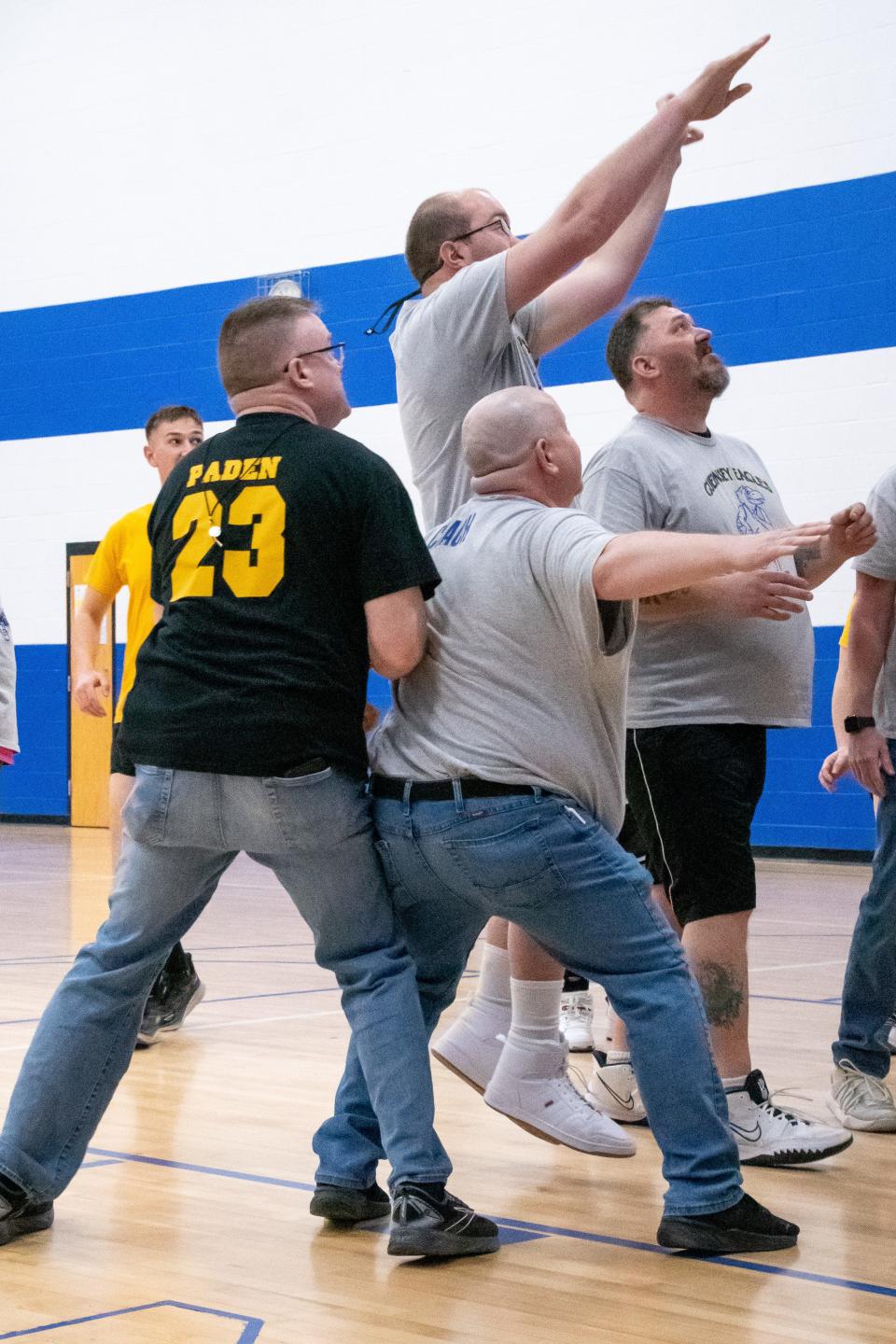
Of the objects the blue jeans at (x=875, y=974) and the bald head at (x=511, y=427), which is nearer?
the bald head at (x=511, y=427)

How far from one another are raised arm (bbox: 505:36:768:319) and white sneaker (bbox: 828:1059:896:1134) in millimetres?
1811

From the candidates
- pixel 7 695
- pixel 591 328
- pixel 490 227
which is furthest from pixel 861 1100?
pixel 591 328

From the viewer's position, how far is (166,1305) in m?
2.32

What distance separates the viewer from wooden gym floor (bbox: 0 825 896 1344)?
2.23 metres

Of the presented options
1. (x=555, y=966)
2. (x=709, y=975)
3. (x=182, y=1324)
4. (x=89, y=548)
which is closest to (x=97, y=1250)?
(x=182, y=1324)

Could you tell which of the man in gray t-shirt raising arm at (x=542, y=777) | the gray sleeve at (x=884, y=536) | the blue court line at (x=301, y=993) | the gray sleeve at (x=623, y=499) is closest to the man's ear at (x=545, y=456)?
the man in gray t-shirt raising arm at (x=542, y=777)

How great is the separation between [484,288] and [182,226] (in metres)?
10.4

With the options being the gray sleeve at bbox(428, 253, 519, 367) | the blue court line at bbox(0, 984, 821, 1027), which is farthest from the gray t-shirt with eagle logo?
the blue court line at bbox(0, 984, 821, 1027)

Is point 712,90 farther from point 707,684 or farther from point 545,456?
point 707,684

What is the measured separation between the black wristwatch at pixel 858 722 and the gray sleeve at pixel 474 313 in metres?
1.26

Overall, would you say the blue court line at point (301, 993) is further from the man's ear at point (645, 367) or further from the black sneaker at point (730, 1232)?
the black sneaker at point (730, 1232)

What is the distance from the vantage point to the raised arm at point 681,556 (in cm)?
232

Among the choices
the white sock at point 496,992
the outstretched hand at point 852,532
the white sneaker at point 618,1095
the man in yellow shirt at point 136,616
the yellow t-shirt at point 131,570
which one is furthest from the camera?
the yellow t-shirt at point 131,570

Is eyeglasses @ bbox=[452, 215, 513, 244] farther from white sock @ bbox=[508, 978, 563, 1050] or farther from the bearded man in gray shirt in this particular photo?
white sock @ bbox=[508, 978, 563, 1050]
